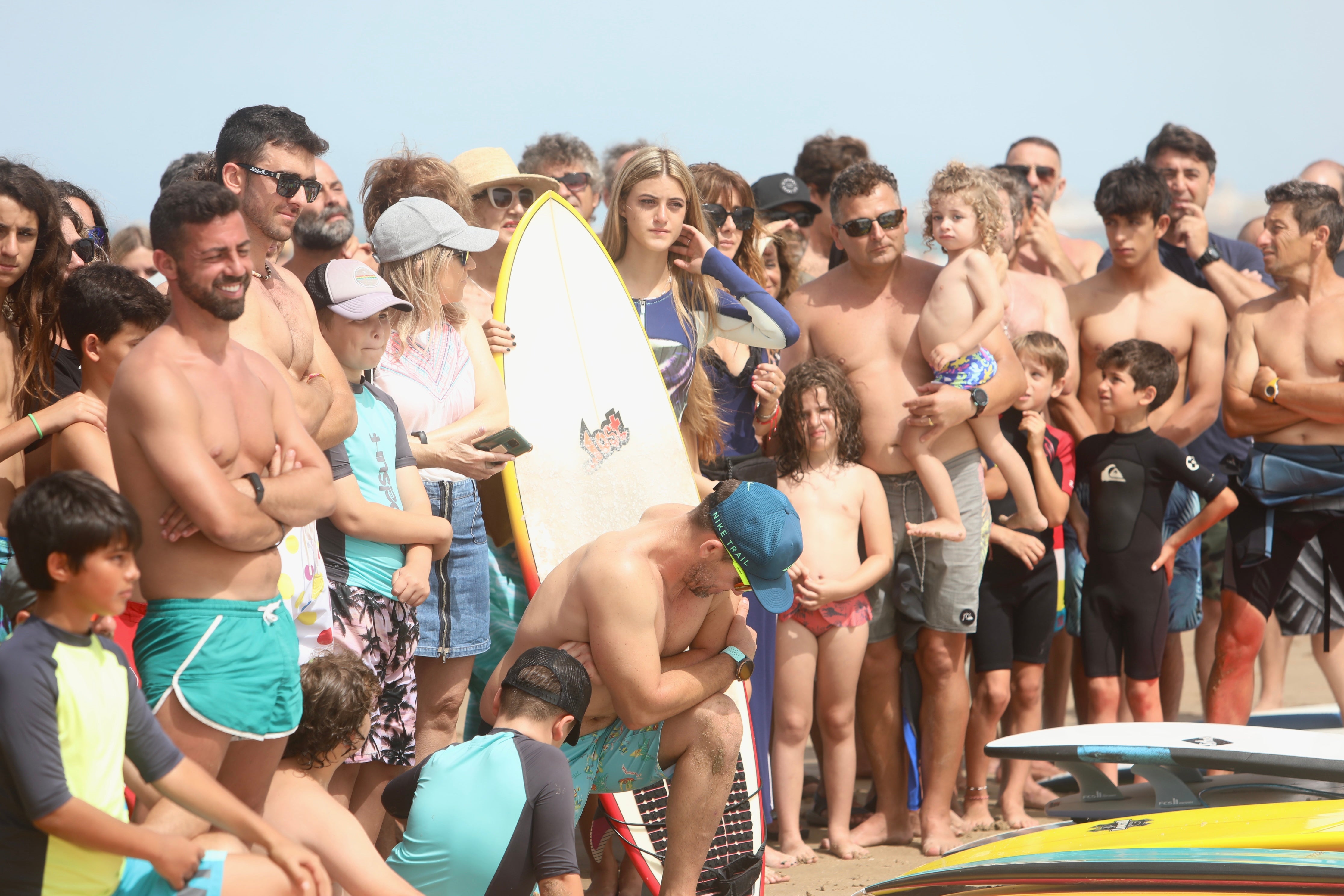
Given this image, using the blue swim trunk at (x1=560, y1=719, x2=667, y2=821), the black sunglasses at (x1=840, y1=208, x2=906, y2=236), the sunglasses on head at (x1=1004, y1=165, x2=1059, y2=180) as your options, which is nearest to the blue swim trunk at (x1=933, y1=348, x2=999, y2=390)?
the black sunglasses at (x1=840, y1=208, x2=906, y2=236)

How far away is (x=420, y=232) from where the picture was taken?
3.98 metres

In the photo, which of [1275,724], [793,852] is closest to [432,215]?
[793,852]

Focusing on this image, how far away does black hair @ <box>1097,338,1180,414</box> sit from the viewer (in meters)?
5.18

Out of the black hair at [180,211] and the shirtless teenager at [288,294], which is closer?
the black hair at [180,211]

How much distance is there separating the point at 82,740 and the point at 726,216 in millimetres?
3467

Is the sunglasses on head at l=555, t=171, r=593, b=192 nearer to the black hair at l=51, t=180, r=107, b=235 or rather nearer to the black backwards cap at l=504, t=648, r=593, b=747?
the black hair at l=51, t=180, r=107, b=235

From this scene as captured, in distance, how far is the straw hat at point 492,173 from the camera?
523 cm

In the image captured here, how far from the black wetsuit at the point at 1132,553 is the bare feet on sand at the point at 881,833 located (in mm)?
1018

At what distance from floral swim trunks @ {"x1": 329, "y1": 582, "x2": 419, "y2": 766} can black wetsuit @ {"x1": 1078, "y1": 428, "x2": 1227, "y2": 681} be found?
2933 millimetres

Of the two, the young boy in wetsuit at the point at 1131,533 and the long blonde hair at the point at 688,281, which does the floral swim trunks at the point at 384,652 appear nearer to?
the long blonde hair at the point at 688,281

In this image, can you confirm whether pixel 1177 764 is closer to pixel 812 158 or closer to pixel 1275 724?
pixel 1275 724

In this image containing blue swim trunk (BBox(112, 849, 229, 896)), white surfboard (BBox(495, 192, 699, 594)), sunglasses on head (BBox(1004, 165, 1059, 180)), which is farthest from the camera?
sunglasses on head (BBox(1004, 165, 1059, 180))

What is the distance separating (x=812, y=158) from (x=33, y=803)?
545 cm

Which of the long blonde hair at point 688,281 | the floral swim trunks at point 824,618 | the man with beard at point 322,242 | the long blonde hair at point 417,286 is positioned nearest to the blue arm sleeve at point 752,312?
the long blonde hair at point 688,281
